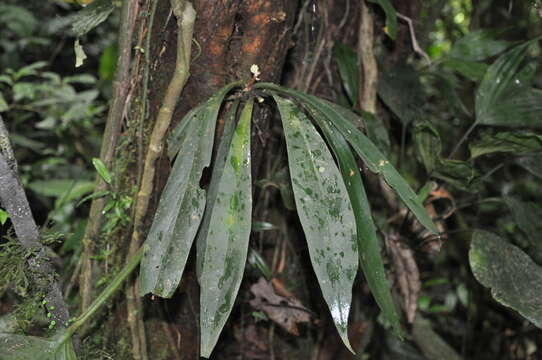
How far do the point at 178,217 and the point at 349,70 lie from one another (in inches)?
26.6

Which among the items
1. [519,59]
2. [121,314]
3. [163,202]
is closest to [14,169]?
[163,202]

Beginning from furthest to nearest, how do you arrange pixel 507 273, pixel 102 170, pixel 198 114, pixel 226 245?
pixel 507 273, pixel 102 170, pixel 198 114, pixel 226 245

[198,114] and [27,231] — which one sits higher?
[198,114]

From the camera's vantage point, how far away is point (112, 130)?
3.18ft

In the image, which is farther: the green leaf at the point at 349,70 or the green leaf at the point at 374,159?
the green leaf at the point at 349,70

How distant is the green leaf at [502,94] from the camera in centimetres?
117

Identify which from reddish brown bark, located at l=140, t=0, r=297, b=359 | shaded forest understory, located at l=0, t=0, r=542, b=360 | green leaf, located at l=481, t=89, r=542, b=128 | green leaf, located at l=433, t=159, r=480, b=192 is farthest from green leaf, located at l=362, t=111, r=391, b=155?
reddish brown bark, located at l=140, t=0, r=297, b=359

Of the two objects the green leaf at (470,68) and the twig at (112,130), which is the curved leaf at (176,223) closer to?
the twig at (112,130)

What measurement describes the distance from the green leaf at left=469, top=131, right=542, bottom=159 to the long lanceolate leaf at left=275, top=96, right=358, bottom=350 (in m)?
0.48

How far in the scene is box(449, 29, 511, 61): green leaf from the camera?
4.44ft

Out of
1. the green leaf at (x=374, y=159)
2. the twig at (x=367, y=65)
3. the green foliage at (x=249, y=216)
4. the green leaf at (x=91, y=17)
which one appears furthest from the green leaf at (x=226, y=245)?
the twig at (x=367, y=65)

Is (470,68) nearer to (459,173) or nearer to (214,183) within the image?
(459,173)

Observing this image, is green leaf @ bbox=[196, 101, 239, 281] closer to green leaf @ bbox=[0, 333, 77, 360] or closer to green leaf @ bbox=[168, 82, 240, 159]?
green leaf @ bbox=[168, 82, 240, 159]

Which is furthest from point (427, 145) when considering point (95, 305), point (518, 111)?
point (95, 305)
